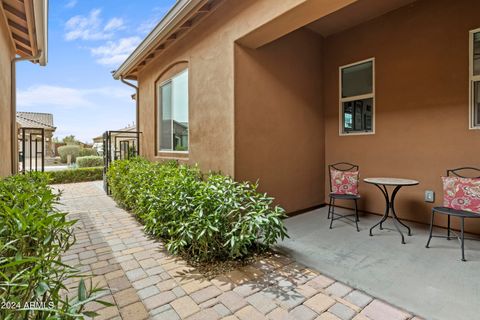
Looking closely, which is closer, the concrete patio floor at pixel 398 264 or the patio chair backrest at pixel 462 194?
the concrete patio floor at pixel 398 264

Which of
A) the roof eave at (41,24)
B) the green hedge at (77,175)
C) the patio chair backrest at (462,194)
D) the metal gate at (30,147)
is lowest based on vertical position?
the green hedge at (77,175)

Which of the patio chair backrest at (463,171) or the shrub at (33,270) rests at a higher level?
the patio chair backrest at (463,171)

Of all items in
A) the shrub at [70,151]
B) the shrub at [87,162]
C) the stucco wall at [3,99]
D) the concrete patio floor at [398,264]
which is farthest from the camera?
the shrub at [70,151]

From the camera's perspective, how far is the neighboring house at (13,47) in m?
3.70

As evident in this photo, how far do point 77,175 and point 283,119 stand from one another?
897cm

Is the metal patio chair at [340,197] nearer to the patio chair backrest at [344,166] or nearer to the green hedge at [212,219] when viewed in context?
the patio chair backrest at [344,166]

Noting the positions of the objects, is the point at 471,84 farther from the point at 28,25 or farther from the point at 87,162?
the point at 87,162

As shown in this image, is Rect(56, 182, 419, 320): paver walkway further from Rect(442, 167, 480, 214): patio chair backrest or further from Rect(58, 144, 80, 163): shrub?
Rect(58, 144, 80, 163): shrub

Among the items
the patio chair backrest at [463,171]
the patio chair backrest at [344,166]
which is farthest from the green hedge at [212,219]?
the patio chair backrest at [463,171]

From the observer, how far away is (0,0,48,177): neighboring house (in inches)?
146

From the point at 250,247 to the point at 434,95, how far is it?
11.3ft

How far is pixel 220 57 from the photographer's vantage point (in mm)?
3799

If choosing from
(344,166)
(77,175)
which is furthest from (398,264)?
(77,175)

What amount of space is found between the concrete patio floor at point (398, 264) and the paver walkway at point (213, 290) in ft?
0.68
